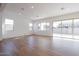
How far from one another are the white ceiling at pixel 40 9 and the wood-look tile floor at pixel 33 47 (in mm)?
561

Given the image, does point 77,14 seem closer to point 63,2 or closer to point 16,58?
point 63,2

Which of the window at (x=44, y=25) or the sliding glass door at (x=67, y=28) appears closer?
the sliding glass door at (x=67, y=28)

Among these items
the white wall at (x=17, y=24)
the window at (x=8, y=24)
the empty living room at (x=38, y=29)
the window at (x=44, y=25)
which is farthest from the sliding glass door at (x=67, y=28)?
the window at (x=8, y=24)

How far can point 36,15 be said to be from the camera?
3.14 metres

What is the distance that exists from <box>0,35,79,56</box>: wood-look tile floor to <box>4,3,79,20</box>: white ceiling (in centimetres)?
56

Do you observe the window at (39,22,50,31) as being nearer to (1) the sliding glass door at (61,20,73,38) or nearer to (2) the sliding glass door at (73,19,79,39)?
(1) the sliding glass door at (61,20,73,38)

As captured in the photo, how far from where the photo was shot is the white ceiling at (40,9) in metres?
3.06

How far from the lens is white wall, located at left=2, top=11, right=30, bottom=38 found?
3080 mm

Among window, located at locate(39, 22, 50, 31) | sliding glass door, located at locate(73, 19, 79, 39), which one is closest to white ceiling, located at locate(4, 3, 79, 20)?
window, located at locate(39, 22, 50, 31)

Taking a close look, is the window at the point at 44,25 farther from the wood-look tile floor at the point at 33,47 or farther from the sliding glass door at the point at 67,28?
the sliding glass door at the point at 67,28

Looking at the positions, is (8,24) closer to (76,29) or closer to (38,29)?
(38,29)

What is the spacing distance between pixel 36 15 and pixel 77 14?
3.18 feet

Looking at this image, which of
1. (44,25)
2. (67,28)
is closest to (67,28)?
(67,28)

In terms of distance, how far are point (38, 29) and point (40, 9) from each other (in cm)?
49
